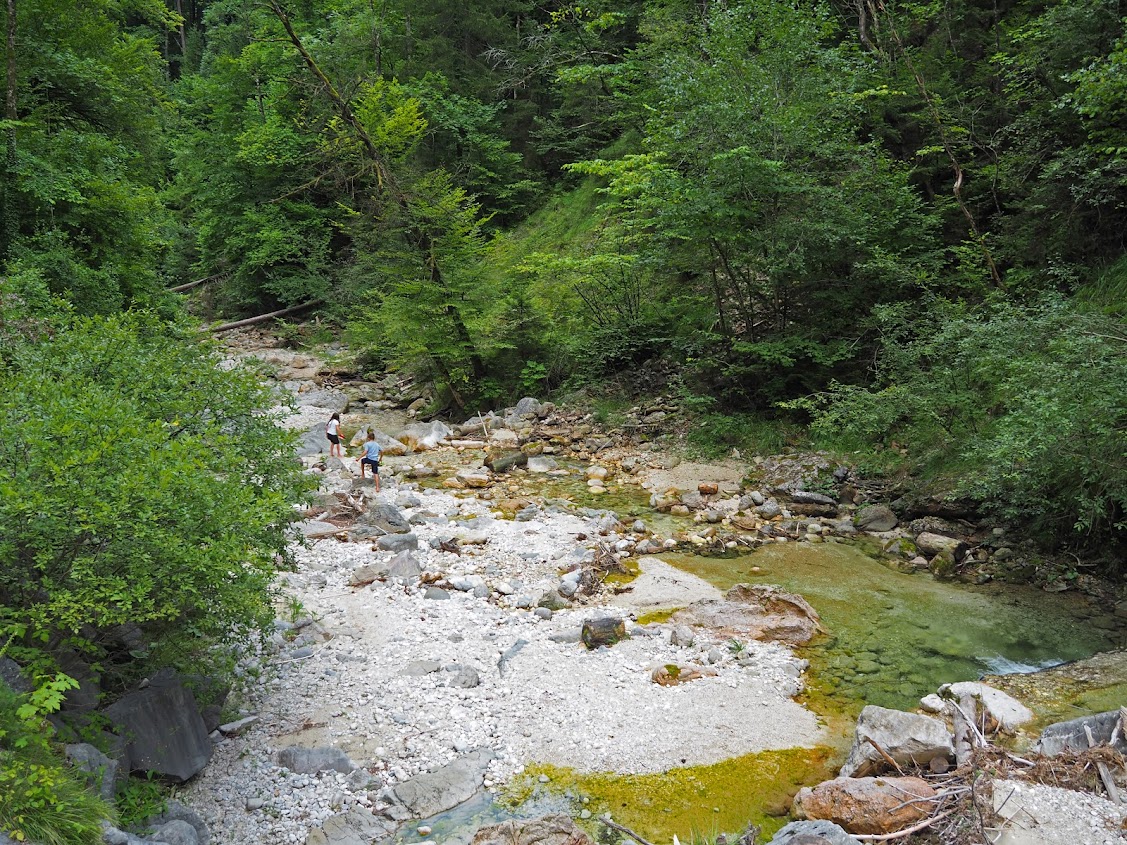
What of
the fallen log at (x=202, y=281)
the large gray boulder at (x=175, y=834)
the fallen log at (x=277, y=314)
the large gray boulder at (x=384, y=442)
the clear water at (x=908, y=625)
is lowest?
the clear water at (x=908, y=625)

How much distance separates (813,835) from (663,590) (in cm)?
444

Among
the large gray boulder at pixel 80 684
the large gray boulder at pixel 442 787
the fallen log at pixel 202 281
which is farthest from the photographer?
the fallen log at pixel 202 281

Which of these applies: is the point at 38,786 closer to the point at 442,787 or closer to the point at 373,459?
the point at 442,787

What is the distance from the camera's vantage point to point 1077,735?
5.41m

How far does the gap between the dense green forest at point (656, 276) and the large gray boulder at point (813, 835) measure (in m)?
3.96

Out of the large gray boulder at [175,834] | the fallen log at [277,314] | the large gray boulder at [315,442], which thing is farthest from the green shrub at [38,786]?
the fallen log at [277,314]

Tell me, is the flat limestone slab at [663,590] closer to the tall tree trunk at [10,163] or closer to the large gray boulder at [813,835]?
the large gray boulder at [813,835]

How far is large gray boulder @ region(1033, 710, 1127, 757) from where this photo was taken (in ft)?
17.4

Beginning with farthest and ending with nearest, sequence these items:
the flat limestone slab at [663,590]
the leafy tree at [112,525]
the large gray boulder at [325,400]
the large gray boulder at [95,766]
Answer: the large gray boulder at [325,400] → the flat limestone slab at [663,590] → the large gray boulder at [95,766] → the leafy tree at [112,525]

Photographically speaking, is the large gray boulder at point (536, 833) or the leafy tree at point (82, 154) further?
the leafy tree at point (82, 154)

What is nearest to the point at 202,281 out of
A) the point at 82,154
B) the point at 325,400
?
the point at 325,400

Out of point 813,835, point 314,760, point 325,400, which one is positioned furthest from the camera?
point 325,400

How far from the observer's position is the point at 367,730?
609 cm

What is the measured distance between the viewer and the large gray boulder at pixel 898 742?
17.6ft
